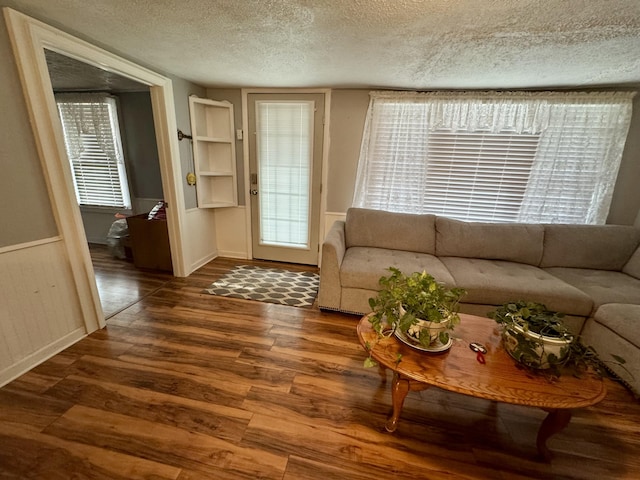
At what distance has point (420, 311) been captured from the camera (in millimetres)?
1189

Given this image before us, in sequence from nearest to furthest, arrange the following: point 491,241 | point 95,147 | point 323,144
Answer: point 491,241 < point 323,144 < point 95,147

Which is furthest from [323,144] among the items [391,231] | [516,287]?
[516,287]

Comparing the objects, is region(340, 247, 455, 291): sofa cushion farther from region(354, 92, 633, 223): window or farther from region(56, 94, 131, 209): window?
region(56, 94, 131, 209): window

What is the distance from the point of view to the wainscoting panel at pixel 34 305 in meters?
1.48

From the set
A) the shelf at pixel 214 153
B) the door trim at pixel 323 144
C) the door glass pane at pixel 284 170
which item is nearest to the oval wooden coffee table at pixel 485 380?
the door trim at pixel 323 144

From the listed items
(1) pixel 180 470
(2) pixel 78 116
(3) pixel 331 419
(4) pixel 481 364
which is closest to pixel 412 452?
(3) pixel 331 419

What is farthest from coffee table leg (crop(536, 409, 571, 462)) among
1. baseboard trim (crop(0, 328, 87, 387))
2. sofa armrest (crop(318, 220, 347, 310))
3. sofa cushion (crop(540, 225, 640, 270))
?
baseboard trim (crop(0, 328, 87, 387))

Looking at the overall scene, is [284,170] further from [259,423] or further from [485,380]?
[485,380]

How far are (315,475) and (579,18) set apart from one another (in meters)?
2.63

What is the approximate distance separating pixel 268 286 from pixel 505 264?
238 centimetres

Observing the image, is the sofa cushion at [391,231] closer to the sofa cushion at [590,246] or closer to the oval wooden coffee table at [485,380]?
the sofa cushion at [590,246]

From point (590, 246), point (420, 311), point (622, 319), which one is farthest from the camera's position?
point (590, 246)

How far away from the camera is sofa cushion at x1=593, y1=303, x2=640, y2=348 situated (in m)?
1.51

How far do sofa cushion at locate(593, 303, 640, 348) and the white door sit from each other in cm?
261
